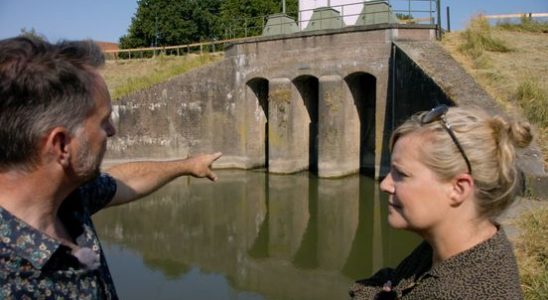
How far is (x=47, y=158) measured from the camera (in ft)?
4.82

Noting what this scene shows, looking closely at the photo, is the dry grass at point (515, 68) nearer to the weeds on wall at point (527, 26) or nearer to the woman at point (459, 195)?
the weeds on wall at point (527, 26)

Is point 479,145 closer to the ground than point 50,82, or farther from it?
closer to the ground

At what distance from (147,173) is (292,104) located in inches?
468

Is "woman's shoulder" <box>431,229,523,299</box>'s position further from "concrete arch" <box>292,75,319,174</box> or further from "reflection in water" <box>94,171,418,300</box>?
"concrete arch" <box>292,75,319,174</box>

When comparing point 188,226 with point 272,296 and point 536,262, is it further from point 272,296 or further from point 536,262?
point 536,262

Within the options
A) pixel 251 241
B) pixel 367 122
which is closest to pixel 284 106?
pixel 367 122

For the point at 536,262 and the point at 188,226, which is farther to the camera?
the point at 188,226

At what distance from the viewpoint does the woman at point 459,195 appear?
1369 mm

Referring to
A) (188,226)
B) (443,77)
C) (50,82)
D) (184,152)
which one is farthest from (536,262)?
(184,152)

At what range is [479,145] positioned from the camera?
1382 millimetres

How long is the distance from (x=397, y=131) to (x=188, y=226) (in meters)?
8.81

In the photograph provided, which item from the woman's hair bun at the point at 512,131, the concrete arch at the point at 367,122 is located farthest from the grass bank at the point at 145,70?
the woman's hair bun at the point at 512,131

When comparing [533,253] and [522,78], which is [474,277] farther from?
[522,78]

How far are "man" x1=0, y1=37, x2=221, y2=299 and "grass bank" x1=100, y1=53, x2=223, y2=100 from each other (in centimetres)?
1444
